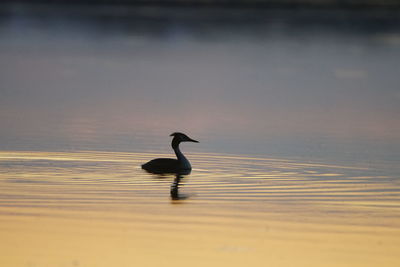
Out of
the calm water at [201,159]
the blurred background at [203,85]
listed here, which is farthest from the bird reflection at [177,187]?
the blurred background at [203,85]

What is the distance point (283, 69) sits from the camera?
140ft

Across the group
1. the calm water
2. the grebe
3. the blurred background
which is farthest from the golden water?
the blurred background

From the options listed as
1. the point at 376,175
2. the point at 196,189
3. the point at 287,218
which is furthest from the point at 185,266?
the point at 376,175

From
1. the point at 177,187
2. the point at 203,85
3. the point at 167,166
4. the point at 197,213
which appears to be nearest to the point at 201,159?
the point at 167,166

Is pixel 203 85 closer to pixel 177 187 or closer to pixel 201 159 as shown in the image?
pixel 201 159

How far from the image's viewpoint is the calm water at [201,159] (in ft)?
42.5

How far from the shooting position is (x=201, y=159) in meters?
20.0

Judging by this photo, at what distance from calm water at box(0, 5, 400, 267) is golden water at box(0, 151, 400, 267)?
29 mm

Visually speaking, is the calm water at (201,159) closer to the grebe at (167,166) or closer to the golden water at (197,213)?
the golden water at (197,213)

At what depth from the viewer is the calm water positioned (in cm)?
1295

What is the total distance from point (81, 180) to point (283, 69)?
85.9 feet

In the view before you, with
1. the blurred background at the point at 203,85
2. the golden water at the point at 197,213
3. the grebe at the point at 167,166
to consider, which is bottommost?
the golden water at the point at 197,213

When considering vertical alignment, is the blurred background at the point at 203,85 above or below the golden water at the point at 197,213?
above

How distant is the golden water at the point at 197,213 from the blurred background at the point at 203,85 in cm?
195
